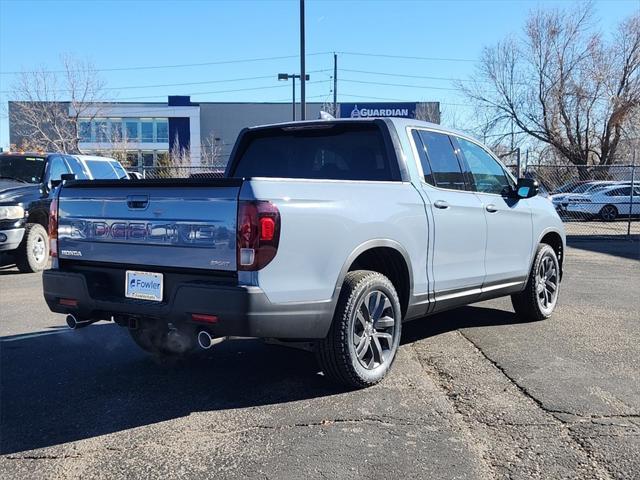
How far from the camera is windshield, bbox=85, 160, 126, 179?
1218 cm

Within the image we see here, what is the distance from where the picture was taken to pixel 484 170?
6023 millimetres

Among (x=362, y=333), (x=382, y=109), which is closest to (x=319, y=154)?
(x=362, y=333)

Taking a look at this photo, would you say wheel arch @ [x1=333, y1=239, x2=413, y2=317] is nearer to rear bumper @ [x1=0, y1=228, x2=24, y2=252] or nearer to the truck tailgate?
the truck tailgate

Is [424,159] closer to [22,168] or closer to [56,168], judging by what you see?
[56,168]

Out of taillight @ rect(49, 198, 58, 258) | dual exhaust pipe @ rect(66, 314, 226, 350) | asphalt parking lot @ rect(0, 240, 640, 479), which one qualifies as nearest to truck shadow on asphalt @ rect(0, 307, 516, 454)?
asphalt parking lot @ rect(0, 240, 640, 479)

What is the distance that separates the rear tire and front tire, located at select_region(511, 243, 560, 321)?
7.80m

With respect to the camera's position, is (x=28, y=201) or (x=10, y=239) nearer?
(x=10, y=239)

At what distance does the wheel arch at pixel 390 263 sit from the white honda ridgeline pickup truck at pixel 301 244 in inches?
0.4

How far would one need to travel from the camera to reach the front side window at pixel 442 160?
17.2 ft

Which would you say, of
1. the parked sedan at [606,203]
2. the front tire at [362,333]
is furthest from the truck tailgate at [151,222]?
the parked sedan at [606,203]

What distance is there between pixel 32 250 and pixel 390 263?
7754mm

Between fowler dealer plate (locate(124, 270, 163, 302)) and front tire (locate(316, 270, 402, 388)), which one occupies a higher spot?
fowler dealer plate (locate(124, 270, 163, 302))

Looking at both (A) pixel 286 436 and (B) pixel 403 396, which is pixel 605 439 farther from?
(A) pixel 286 436

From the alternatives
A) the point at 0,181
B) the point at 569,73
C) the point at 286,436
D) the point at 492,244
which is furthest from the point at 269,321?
the point at 569,73
